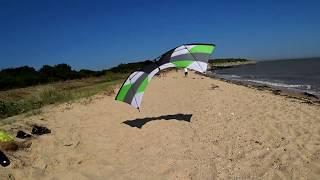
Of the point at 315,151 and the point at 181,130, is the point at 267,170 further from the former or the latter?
the point at 181,130

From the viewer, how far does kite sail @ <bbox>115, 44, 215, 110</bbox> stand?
33.0ft

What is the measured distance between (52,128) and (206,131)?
4853 mm

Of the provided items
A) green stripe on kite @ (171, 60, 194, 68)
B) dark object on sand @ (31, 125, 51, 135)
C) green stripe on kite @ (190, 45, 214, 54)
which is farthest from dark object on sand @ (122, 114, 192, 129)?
dark object on sand @ (31, 125, 51, 135)

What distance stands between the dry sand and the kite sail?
1085 millimetres

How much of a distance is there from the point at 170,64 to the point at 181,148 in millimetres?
3288

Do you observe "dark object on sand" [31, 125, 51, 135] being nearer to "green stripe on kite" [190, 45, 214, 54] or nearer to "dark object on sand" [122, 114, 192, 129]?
"dark object on sand" [122, 114, 192, 129]

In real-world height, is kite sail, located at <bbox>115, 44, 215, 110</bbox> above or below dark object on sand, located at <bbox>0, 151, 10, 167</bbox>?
above

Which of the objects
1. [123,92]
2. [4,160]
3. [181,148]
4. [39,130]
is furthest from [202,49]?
[4,160]

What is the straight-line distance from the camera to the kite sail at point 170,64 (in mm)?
10055

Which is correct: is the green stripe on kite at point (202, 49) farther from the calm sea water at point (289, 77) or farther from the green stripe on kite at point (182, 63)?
the calm sea water at point (289, 77)

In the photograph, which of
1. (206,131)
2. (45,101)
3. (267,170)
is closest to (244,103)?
(206,131)

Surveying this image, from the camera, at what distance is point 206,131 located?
946 centimetres

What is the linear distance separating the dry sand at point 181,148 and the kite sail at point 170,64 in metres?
1.09

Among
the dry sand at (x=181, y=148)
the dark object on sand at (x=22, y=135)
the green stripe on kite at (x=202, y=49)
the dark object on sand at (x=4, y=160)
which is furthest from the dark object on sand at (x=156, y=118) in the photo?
the dark object on sand at (x=4, y=160)
